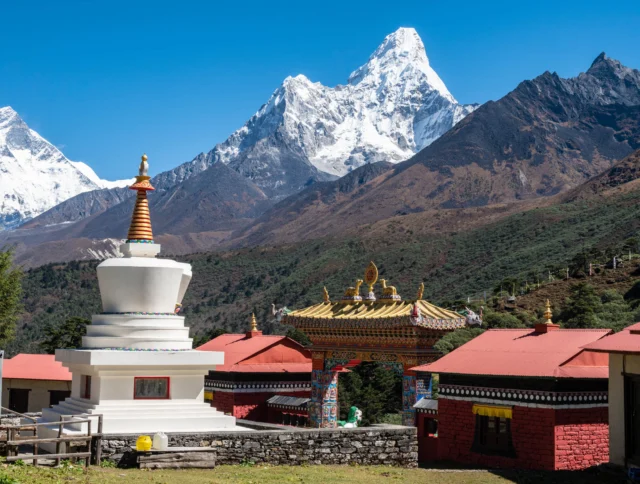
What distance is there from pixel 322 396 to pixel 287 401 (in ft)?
5.36

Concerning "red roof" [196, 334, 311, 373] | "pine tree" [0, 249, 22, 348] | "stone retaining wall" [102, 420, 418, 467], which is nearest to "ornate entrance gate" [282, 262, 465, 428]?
"red roof" [196, 334, 311, 373]

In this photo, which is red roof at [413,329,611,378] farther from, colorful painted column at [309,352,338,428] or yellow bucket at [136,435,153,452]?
yellow bucket at [136,435,153,452]

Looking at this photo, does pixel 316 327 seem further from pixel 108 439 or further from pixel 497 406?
pixel 108 439

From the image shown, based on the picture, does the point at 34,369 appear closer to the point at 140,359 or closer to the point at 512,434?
the point at 140,359

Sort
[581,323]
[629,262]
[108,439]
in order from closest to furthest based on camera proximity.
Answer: [108,439], [581,323], [629,262]

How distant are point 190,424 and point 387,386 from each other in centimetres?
2039

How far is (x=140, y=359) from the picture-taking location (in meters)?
20.4

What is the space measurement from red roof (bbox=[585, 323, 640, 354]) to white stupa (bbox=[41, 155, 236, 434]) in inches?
336

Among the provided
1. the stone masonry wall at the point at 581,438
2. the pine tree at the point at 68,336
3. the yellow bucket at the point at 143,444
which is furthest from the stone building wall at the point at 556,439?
the pine tree at the point at 68,336

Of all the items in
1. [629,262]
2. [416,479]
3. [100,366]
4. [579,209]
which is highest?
[579,209]

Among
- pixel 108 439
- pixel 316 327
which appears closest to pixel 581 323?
pixel 316 327

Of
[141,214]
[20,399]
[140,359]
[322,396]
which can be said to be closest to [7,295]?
[20,399]

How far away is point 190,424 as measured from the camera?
2034cm

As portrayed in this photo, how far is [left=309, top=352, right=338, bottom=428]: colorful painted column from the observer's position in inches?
1192
